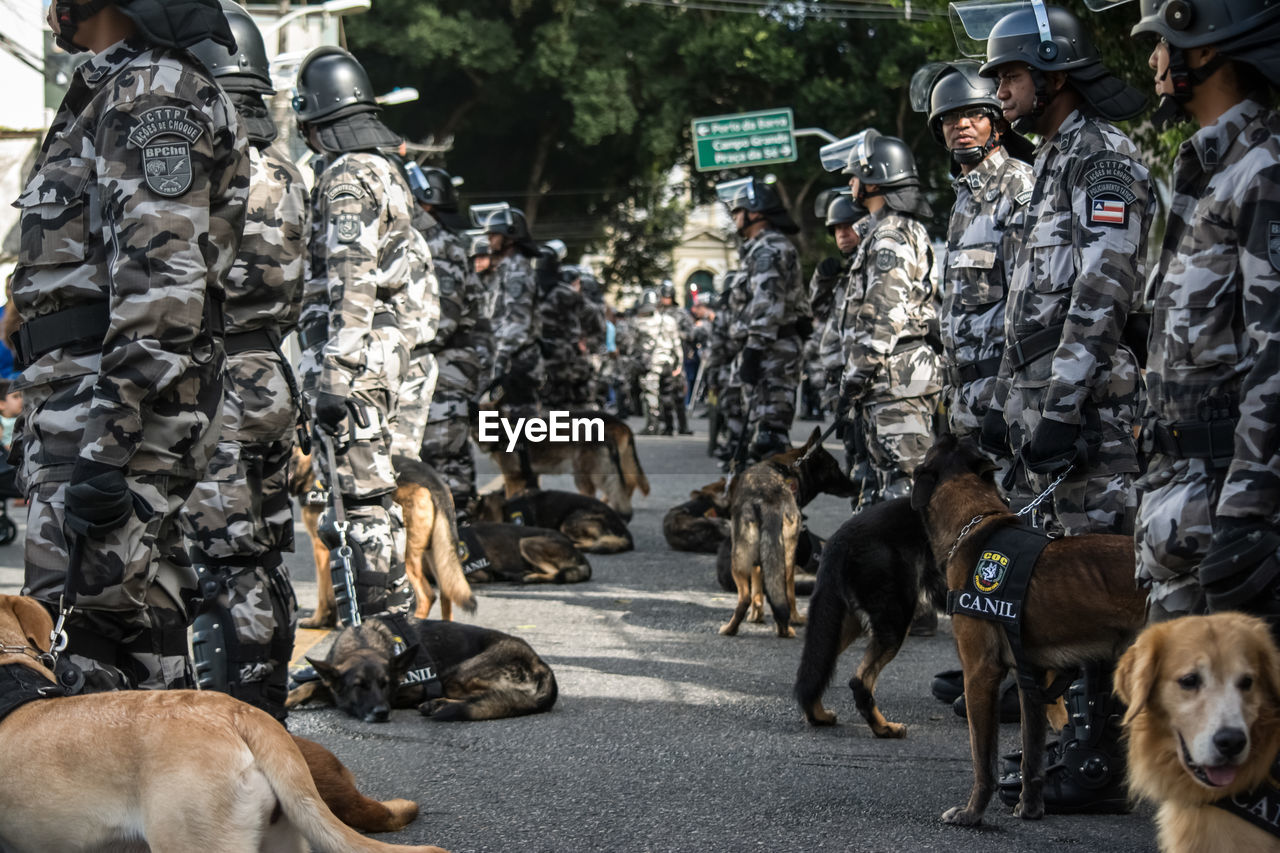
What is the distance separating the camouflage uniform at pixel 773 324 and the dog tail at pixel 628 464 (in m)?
2.52

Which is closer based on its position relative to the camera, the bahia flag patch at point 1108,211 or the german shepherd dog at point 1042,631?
the german shepherd dog at point 1042,631

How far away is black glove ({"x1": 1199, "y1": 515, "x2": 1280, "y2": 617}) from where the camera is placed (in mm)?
3074

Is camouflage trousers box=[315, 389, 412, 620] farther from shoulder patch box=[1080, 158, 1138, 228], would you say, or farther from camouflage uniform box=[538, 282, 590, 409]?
camouflage uniform box=[538, 282, 590, 409]

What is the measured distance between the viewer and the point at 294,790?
2.98m

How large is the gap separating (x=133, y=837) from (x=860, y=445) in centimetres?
611

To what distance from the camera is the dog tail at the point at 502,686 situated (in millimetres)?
5945

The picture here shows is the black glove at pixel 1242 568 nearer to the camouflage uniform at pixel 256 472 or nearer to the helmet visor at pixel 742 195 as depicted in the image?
the camouflage uniform at pixel 256 472

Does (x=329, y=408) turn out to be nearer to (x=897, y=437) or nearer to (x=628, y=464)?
(x=897, y=437)

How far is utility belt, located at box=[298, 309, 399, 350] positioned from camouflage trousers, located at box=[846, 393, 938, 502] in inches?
113

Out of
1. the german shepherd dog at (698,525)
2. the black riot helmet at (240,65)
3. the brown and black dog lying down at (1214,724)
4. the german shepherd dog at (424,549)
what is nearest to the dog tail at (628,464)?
the german shepherd dog at (698,525)

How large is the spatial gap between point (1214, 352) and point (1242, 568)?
0.54m

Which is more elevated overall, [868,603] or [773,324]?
[773,324]

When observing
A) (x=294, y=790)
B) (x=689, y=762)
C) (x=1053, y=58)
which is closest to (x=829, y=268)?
(x=1053, y=58)

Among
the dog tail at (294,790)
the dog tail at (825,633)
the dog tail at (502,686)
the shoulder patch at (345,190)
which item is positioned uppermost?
the shoulder patch at (345,190)
